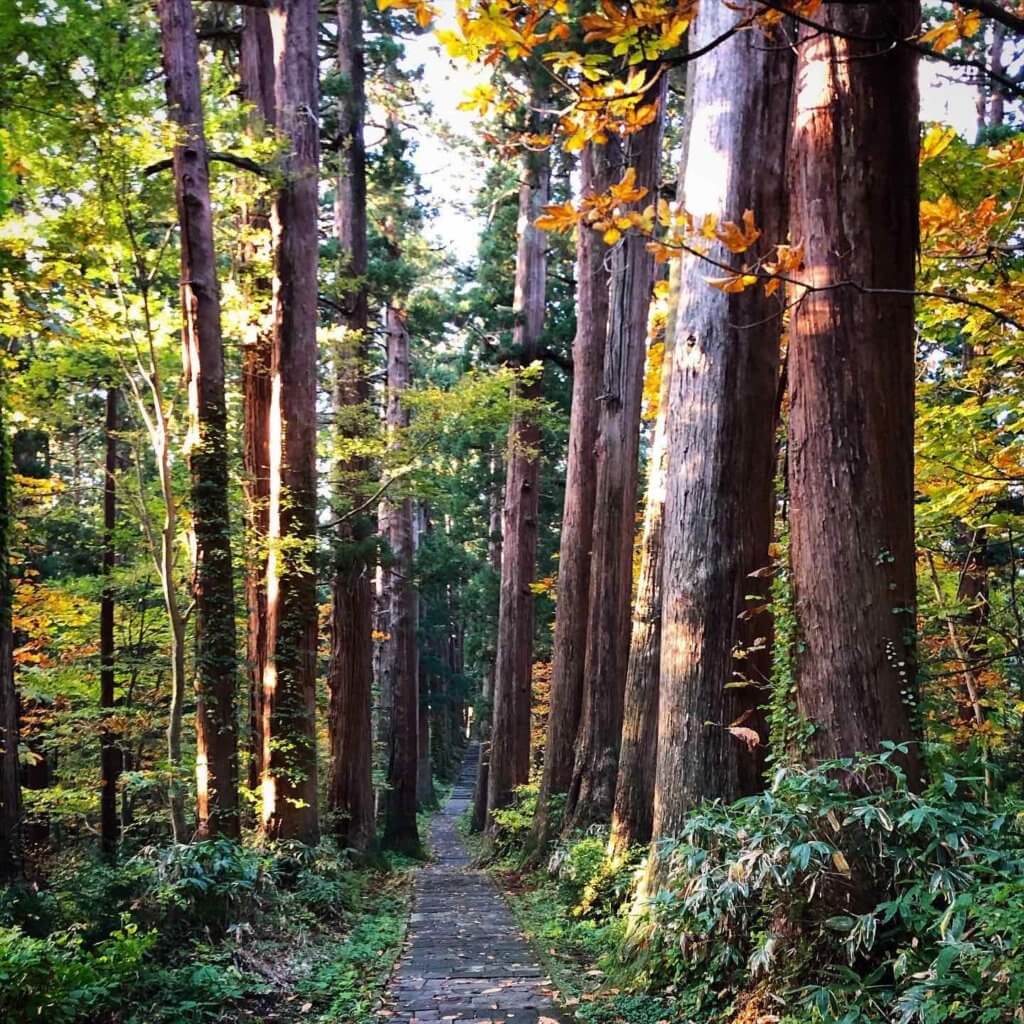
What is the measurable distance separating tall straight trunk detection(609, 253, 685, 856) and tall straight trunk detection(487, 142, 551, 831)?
835 cm

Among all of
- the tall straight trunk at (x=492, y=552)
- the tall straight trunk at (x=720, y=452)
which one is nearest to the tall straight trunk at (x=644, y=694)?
the tall straight trunk at (x=720, y=452)

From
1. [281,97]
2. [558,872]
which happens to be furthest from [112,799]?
[281,97]

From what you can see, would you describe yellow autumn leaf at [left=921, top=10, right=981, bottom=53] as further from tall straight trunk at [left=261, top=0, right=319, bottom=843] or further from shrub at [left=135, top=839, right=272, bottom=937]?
tall straight trunk at [left=261, top=0, right=319, bottom=843]

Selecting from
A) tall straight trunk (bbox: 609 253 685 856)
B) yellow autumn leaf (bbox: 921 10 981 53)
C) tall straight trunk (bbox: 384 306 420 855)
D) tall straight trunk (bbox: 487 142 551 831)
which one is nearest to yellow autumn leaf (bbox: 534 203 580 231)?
yellow autumn leaf (bbox: 921 10 981 53)

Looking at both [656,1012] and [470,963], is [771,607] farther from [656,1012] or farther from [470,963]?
[470,963]

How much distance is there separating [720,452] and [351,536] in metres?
8.06

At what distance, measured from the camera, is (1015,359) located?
6.98 metres

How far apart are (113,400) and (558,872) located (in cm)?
930

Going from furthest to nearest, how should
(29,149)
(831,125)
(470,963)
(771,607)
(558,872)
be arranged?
1. (558,872)
2. (29,149)
3. (470,963)
4. (771,607)
5. (831,125)

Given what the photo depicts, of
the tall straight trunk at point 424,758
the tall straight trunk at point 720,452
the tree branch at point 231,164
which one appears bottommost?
the tall straight trunk at point 424,758

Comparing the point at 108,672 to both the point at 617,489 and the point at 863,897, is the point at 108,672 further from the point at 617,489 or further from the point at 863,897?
the point at 863,897

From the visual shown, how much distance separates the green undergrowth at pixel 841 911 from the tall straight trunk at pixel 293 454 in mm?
5141

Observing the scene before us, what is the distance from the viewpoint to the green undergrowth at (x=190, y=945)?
4.04m

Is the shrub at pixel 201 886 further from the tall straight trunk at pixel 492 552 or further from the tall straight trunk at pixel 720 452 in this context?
the tall straight trunk at pixel 492 552
